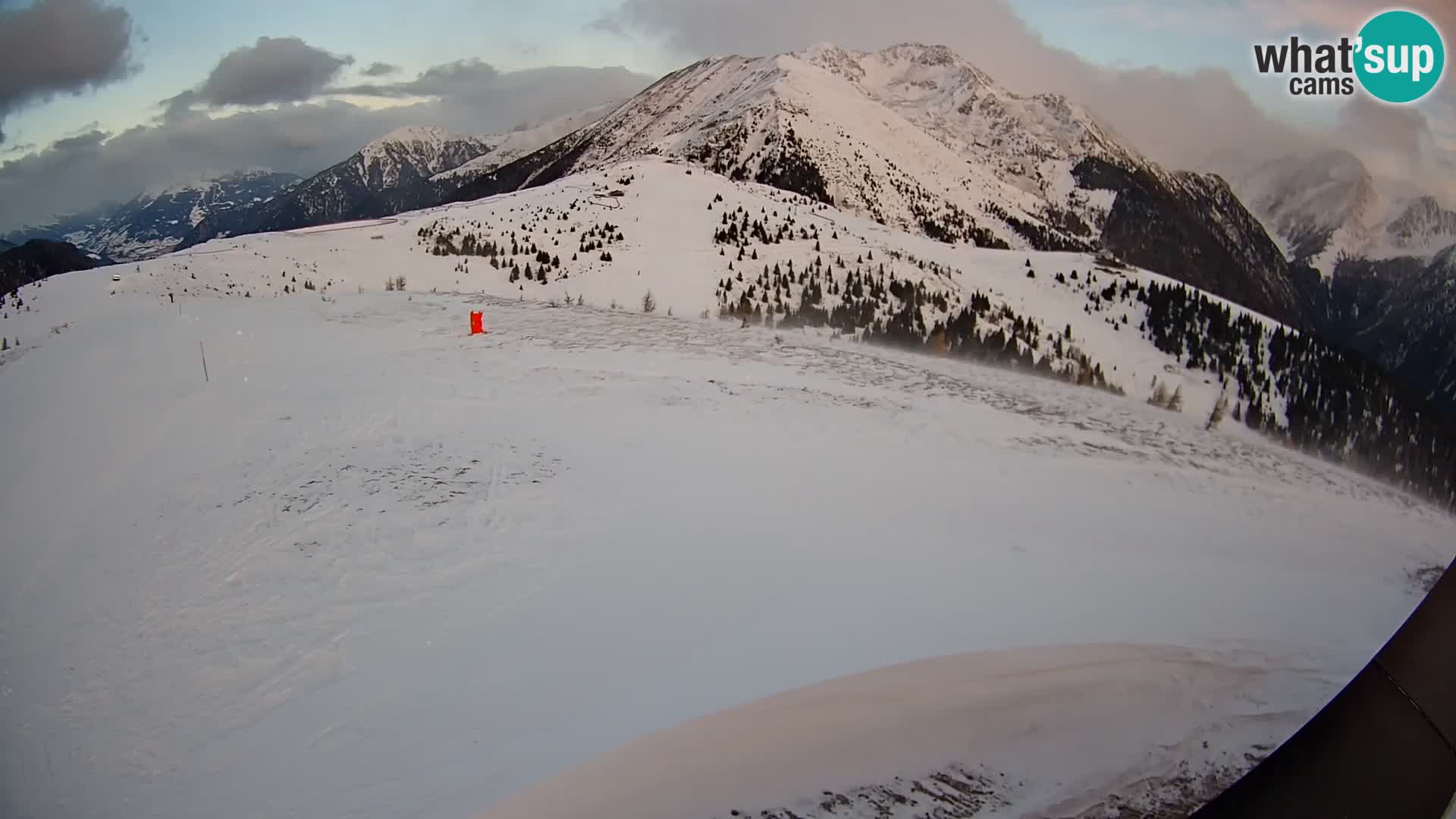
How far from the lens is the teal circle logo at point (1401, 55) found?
50.5 inches

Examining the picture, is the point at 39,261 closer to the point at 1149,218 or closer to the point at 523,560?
the point at 523,560

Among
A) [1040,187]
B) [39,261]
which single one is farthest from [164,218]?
[1040,187]

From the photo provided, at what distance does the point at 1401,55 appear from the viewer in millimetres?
1286

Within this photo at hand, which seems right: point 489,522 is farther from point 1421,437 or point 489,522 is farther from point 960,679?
point 1421,437

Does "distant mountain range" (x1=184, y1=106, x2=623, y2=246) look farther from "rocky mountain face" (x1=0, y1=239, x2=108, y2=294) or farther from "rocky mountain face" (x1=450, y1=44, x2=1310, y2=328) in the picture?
"rocky mountain face" (x1=450, y1=44, x2=1310, y2=328)

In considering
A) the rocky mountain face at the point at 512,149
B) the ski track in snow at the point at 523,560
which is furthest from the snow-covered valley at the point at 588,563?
the rocky mountain face at the point at 512,149

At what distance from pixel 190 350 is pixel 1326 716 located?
355 cm

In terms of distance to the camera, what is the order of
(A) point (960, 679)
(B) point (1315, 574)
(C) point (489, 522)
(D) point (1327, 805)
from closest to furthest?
(D) point (1327, 805), (B) point (1315, 574), (A) point (960, 679), (C) point (489, 522)

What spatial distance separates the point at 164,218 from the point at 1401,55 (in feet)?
10.1

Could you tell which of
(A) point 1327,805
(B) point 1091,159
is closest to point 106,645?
(A) point 1327,805

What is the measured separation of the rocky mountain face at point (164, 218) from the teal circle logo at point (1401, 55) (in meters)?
2.57

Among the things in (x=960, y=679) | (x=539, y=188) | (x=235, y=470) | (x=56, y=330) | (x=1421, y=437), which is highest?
(x=539, y=188)

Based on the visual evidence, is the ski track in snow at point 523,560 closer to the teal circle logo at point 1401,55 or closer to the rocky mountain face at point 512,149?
the teal circle logo at point 1401,55

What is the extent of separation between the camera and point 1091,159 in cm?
282
